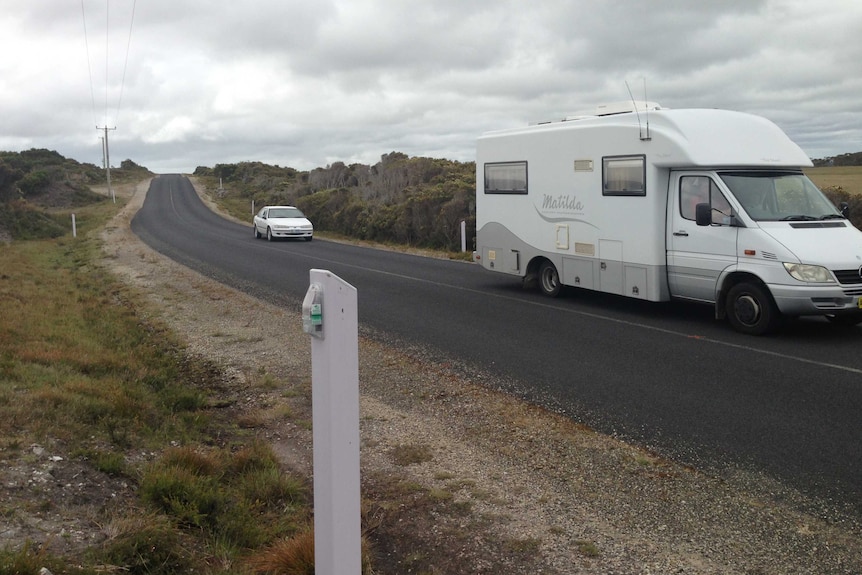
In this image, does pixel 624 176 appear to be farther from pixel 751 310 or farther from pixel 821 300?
pixel 821 300

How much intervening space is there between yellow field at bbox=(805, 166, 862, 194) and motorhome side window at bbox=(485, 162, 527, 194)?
32.5 ft

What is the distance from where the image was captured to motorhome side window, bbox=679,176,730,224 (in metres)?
10.8

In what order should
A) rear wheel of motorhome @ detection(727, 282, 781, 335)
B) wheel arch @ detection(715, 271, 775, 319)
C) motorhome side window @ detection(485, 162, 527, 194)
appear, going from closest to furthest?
rear wheel of motorhome @ detection(727, 282, 781, 335) < wheel arch @ detection(715, 271, 775, 319) < motorhome side window @ detection(485, 162, 527, 194)

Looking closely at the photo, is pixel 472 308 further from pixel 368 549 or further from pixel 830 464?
pixel 368 549

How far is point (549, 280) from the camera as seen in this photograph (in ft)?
46.1

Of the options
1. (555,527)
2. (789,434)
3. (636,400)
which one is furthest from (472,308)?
(555,527)

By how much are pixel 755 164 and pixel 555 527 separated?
7892mm

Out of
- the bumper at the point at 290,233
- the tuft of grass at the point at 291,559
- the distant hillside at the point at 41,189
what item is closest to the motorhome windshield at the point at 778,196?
the tuft of grass at the point at 291,559

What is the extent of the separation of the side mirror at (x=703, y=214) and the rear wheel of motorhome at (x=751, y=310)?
37.9 inches

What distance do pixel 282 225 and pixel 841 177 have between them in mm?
20065

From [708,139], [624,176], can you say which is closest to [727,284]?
[708,139]

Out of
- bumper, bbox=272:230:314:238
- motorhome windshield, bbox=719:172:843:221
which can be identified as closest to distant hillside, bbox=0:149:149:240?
bumper, bbox=272:230:314:238

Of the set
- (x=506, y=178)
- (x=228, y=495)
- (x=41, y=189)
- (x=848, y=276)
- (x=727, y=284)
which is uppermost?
(x=41, y=189)

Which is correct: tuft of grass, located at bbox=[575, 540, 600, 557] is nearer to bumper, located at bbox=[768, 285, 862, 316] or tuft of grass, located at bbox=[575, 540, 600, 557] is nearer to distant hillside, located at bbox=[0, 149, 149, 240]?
bumper, located at bbox=[768, 285, 862, 316]
